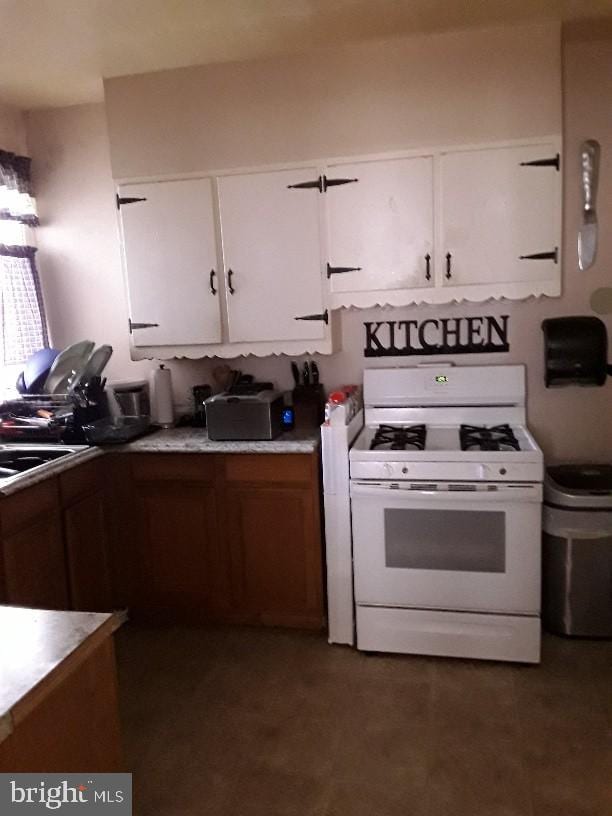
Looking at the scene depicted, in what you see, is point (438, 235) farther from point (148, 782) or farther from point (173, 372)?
point (148, 782)

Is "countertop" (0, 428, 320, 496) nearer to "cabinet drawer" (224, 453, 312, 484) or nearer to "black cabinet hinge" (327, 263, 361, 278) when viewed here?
"cabinet drawer" (224, 453, 312, 484)

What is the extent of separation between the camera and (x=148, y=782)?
2066mm

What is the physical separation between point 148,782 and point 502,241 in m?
2.37

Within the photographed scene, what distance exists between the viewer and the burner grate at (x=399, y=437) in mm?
2742

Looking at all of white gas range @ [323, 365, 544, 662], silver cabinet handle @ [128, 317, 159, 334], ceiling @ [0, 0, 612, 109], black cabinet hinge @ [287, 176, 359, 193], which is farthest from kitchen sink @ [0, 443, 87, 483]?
ceiling @ [0, 0, 612, 109]

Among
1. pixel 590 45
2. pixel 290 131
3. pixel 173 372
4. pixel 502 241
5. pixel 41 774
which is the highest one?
pixel 590 45

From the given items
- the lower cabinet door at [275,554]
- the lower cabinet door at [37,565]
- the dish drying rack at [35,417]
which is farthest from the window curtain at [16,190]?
the lower cabinet door at [275,554]

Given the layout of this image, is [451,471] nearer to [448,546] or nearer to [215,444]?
[448,546]

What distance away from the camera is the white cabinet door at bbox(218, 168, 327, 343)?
2859 mm

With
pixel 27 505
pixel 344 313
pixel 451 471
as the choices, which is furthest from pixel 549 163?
pixel 27 505

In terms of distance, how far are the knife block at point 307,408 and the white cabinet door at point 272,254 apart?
29cm

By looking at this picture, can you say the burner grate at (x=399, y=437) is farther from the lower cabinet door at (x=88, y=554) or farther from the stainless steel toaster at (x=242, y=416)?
the lower cabinet door at (x=88, y=554)

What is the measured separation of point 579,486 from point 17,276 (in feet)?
9.48

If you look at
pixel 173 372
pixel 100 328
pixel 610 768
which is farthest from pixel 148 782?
pixel 100 328
